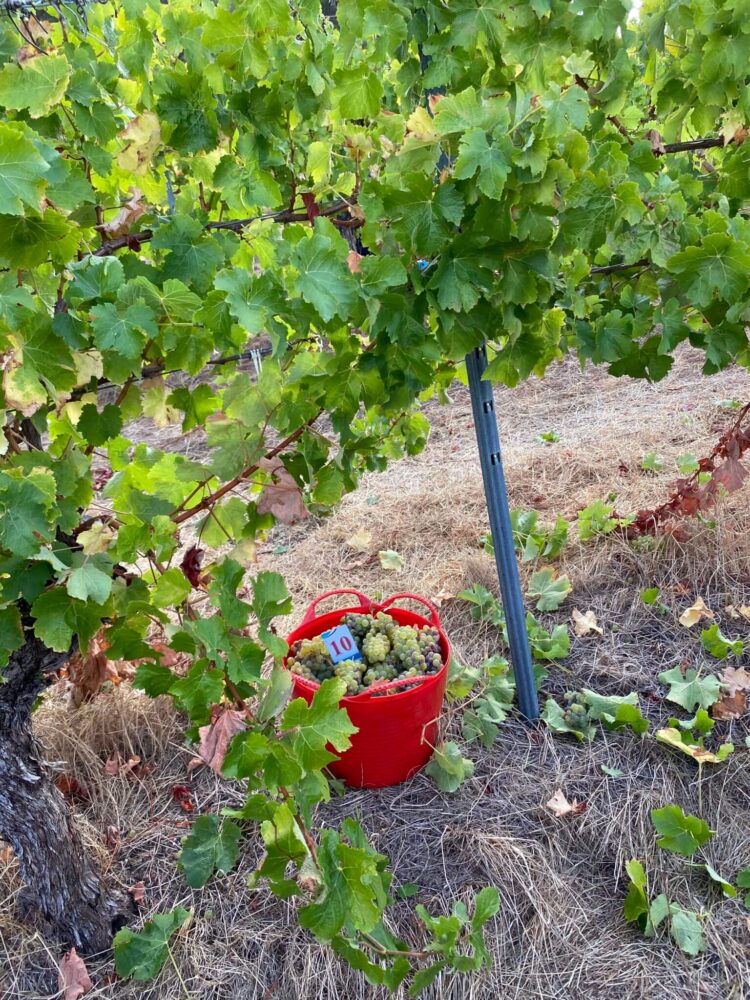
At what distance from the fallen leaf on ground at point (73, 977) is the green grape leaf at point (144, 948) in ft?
0.22

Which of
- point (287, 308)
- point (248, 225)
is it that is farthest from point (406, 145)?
point (248, 225)

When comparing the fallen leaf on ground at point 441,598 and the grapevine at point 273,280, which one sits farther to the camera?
the fallen leaf on ground at point 441,598

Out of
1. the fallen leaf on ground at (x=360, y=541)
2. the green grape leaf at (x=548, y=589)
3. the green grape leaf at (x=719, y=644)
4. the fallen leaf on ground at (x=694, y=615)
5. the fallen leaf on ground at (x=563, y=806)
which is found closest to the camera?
the fallen leaf on ground at (x=563, y=806)

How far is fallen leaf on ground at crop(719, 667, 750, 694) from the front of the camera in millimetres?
2166

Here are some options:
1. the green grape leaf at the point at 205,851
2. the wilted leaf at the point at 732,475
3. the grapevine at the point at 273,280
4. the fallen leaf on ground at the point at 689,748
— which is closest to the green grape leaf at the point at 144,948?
the grapevine at the point at 273,280

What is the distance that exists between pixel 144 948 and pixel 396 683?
76 centimetres

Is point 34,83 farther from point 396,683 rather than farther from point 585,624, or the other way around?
point 585,624

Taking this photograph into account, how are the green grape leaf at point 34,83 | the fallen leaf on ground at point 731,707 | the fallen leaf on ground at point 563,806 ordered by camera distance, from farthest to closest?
1. the fallen leaf on ground at point 731,707
2. the fallen leaf on ground at point 563,806
3. the green grape leaf at point 34,83

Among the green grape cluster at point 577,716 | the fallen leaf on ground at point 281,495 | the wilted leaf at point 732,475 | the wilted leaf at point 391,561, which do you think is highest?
the fallen leaf on ground at point 281,495

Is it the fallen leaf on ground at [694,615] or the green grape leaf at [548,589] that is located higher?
the green grape leaf at [548,589]

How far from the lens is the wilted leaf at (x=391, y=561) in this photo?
2.95 metres

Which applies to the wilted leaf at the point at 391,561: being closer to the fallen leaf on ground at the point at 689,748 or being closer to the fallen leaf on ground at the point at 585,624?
the fallen leaf on ground at the point at 585,624

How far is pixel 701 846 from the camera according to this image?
1806 mm

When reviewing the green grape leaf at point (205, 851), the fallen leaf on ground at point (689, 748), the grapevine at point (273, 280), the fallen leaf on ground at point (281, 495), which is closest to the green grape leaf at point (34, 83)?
the grapevine at point (273, 280)
